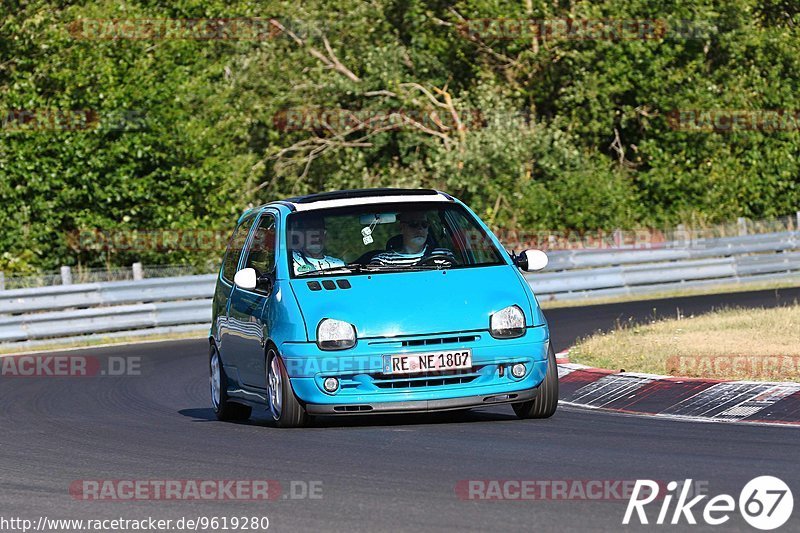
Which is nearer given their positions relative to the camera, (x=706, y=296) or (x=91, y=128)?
(x=706, y=296)

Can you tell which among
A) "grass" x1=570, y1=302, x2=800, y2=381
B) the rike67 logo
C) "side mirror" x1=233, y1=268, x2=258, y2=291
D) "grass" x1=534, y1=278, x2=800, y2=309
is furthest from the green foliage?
the rike67 logo

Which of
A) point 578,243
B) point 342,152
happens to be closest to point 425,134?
point 342,152

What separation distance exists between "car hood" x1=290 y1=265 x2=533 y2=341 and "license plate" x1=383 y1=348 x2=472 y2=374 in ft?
0.50

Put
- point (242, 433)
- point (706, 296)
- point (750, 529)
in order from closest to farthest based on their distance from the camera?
point (750, 529)
point (242, 433)
point (706, 296)

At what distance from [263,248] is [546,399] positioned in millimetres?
2591

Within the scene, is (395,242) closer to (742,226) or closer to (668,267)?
(668,267)

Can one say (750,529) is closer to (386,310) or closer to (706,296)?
(386,310)

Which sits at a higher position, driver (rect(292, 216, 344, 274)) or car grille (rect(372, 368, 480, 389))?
driver (rect(292, 216, 344, 274))

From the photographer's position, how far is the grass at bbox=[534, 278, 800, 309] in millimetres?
27688

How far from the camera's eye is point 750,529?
252 inches

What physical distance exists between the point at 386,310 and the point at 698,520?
12.8 ft

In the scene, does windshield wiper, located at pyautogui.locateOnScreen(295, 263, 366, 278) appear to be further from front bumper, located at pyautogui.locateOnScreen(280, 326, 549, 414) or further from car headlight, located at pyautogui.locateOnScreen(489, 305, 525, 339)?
car headlight, located at pyautogui.locateOnScreen(489, 305, 525, 339)

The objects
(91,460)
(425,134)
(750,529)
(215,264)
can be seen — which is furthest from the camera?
(425,134)

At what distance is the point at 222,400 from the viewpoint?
12234 millimetres
